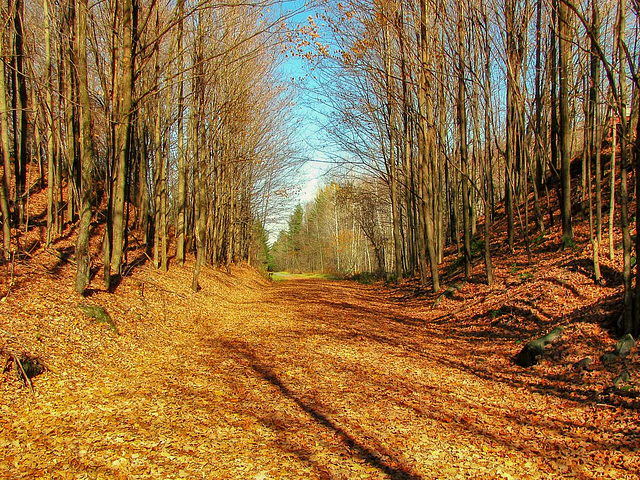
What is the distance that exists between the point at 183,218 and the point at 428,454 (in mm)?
11196

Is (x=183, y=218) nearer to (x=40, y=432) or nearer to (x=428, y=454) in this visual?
(x=40, y=432)

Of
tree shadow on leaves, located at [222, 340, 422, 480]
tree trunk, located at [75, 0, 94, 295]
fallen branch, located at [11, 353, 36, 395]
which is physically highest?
tree trunk, located at [75, 0, 94, 295]

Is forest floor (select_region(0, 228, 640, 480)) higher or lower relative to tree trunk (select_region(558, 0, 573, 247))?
lower

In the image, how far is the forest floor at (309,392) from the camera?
3.65 metres

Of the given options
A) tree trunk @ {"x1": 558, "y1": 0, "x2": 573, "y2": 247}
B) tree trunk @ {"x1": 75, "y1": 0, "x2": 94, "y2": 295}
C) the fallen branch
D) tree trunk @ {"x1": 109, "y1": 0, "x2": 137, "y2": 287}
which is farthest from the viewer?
tree trunk @ {"x1": 558, "y1": 0, "x2": 573, "y2": 247}

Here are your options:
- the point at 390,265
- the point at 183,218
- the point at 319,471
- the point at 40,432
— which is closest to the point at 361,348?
the point at 319,471

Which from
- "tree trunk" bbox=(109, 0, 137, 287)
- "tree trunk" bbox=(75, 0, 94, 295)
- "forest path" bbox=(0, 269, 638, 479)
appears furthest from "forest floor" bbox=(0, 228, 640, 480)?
"tree trunk" bbox=(109, 0, 137, 287)

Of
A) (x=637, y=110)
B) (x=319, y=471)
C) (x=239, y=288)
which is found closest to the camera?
(x=319, y=471)

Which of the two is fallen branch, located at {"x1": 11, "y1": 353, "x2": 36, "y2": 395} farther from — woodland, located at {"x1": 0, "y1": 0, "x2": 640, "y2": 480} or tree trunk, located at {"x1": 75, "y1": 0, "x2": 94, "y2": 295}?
tree trunk, located at {"x1": 75, "y1": 0, "x2": 94, "y2": 295}

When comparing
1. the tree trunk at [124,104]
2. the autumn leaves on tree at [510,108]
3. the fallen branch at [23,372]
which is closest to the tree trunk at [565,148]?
the autumn leaves on tree at [510,108]

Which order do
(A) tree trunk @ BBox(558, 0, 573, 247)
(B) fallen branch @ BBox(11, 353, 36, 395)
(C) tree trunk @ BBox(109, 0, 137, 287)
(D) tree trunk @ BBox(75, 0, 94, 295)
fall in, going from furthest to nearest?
(A) tree trunk @ BBox(558, 0, 573, 247)
(C) tree trunk @ BBox(109, 0, 137, 287)
(D) tree trunk @ BBox(75, 0, 94, 295)
(B) fallen branch @ BBox(11, 353, 36, 395)

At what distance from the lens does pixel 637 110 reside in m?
6.02

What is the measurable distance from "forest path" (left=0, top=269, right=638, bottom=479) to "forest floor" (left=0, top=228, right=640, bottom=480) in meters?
0.02

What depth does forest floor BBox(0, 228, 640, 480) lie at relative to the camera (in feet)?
12.0
